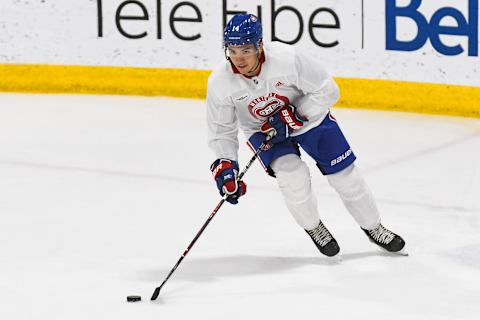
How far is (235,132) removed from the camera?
3.79 m

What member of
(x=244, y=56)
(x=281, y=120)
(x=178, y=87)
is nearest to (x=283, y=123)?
(x=281, y=120)

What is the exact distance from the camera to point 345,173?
3.85 m

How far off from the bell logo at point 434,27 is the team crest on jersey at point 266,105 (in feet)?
7.98

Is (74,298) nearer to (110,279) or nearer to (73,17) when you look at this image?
(110,279)

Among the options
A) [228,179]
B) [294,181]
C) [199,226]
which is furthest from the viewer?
[199,226]

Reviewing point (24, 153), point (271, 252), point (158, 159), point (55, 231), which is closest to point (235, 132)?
point (271, 252)

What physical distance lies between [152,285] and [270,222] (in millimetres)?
884

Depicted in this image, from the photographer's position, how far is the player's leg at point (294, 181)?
3789mm

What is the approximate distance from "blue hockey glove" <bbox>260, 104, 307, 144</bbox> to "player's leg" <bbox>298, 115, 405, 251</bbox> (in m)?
0.09

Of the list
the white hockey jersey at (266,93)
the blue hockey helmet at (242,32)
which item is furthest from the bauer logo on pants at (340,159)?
the blue hockey helmet at (242,32)

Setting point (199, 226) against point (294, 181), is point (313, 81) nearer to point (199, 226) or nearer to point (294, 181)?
point (294, 181)

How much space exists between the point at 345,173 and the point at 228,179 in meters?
0.41

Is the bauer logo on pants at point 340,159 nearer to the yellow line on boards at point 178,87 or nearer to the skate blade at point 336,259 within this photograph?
the skate blade at point 336,259

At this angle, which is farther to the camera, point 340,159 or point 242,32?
point 340,159
